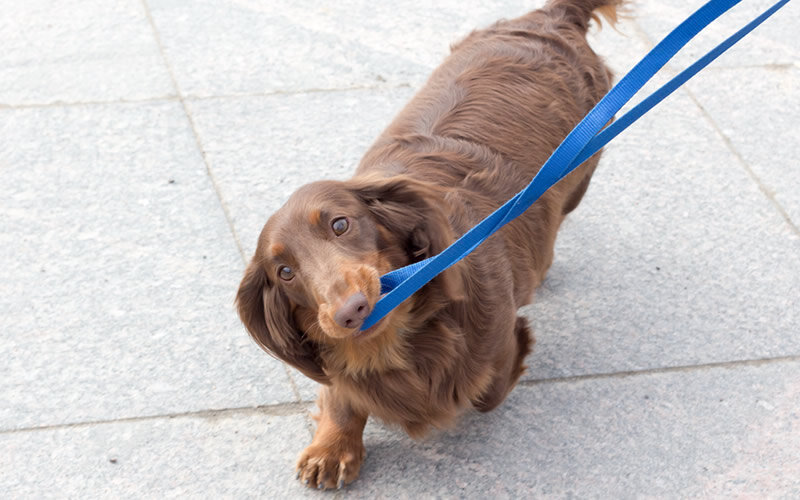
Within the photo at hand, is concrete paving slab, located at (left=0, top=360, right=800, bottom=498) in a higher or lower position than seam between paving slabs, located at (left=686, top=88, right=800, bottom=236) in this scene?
lower

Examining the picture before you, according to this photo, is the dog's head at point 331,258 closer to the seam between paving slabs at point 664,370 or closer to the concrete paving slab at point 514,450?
the concrete paving slab at point 514,450

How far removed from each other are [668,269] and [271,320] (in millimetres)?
1703

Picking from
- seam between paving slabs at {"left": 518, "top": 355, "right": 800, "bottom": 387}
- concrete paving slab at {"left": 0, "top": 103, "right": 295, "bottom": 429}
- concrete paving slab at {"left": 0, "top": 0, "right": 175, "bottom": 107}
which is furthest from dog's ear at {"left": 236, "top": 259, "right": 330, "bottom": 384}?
concrete paving slab at {"left": 0, "top": 0, "right": 175, "bottom": 107}

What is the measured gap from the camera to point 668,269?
3.54m

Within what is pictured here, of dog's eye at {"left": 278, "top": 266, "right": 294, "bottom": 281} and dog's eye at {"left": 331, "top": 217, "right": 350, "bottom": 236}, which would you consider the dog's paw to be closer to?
dog's eye at {"left": 278, "top": 266, "right": 294, "bottom": 281}

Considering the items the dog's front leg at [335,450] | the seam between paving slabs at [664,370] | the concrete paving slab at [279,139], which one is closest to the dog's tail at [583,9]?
the concrete paving slab at [279,139]

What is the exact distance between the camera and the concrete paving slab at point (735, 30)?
464 centimetres

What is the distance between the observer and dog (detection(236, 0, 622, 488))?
233cm

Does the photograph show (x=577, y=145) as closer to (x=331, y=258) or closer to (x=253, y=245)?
(x=331, y=258)

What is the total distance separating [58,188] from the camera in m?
3.94

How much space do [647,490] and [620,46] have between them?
269 centimetres

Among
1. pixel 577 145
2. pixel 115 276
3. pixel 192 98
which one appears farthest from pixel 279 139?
pixel 577 145

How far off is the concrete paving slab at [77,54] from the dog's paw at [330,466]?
2319 millimetres

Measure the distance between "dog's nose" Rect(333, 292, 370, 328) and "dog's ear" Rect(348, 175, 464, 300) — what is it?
0.34m
